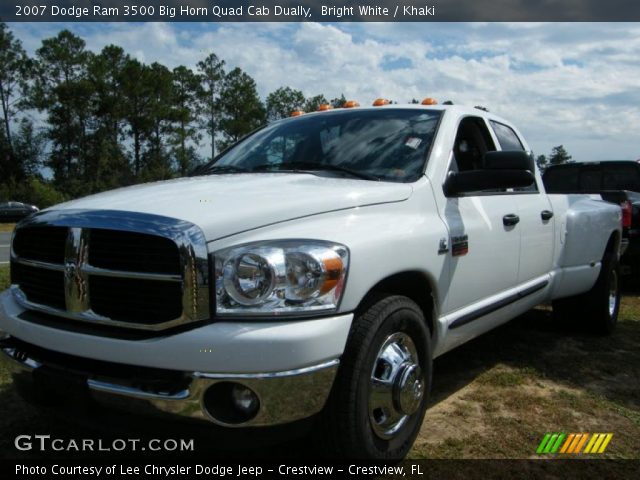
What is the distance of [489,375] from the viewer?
3.89 metres

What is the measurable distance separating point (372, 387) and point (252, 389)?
0.57m

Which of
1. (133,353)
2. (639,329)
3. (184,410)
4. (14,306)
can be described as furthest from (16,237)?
(639,329)

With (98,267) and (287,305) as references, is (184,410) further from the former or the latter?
(98,267)

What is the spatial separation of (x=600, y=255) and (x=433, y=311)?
9.05 feet

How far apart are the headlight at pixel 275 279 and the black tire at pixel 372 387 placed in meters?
0.24

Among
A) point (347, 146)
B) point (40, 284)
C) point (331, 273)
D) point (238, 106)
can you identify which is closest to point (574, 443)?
point (331, 273)

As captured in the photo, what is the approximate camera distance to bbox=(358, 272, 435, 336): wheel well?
241 centimetres

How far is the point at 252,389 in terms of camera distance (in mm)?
2002

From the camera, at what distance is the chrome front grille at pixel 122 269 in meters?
2.03

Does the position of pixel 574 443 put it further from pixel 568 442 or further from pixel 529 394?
pixel 529 394

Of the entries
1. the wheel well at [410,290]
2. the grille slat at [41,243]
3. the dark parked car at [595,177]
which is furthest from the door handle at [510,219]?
the dark parked car at [595,177]

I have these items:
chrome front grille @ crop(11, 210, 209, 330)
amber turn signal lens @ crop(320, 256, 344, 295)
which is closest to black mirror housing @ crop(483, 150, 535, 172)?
amber turn signal lens @ crop(320, 256, 344, 295)

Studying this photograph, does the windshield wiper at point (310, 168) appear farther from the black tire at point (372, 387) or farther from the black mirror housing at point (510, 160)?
the black tire at point (372, 387)

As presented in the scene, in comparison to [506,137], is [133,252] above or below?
below
